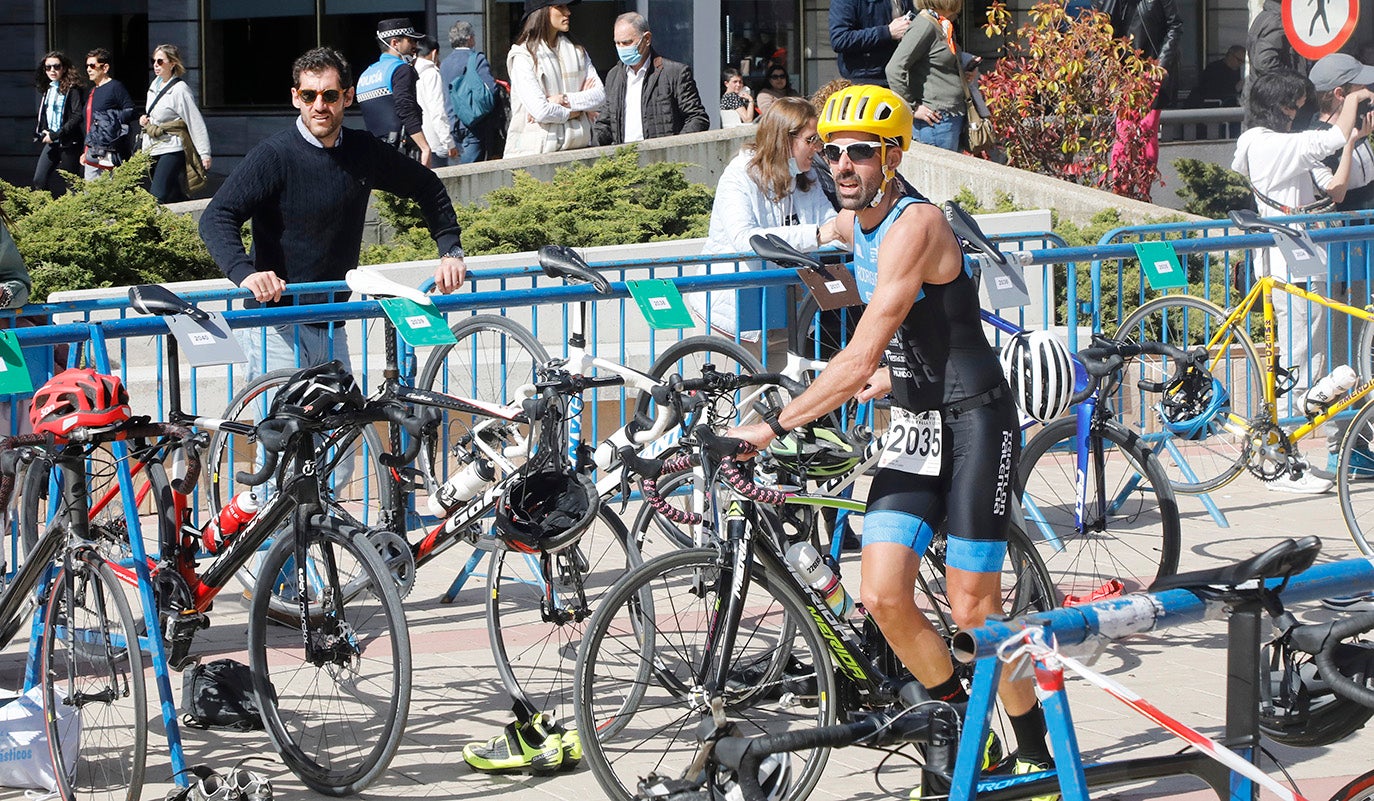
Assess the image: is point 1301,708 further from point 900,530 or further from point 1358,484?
point 1358,484

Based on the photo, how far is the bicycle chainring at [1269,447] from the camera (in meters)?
8.67

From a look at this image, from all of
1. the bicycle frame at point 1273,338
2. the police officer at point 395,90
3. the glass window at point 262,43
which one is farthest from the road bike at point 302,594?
the glass window at point 262,43

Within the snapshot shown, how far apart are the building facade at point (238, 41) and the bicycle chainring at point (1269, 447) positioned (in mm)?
13089

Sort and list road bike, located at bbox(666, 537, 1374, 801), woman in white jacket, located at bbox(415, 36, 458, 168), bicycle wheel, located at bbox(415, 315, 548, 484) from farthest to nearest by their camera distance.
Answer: woman in white jacket, located at bbox(415, 36, 458, 168)
bicycle wheel, located at bbox(415, 315, 548, 484)
road bike, located at bbox(666, 537, 1374, 801)

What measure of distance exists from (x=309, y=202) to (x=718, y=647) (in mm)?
3050

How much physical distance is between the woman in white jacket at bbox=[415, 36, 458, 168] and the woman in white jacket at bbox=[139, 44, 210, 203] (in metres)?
1.75

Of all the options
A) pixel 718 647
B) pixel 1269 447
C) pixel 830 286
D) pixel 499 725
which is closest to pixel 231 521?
pixel 499 725

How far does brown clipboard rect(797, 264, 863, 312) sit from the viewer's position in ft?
23.9

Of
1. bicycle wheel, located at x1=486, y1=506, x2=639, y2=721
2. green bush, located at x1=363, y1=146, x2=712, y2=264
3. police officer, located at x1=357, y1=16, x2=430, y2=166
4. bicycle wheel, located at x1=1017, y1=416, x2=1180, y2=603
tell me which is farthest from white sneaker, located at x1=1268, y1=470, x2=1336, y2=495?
police officer, located at x1=357, y1=16, x2=430, y2=166

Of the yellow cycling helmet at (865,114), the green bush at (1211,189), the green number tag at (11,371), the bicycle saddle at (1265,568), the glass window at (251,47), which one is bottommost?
the bicycle saddle at (1265,568)

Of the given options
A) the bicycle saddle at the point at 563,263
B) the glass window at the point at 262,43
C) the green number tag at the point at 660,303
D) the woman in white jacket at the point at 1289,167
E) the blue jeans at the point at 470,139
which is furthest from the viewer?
the glass window at the point at 262,43

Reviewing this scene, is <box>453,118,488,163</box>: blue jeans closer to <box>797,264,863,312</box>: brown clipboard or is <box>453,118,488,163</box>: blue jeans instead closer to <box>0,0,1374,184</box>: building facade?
<box>0,0,1374,184</box>: building facade

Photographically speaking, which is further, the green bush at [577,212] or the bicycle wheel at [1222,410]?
the green bush at [577,212]

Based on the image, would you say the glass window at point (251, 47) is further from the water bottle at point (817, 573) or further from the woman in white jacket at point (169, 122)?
the water bottle at point (817, 573)
